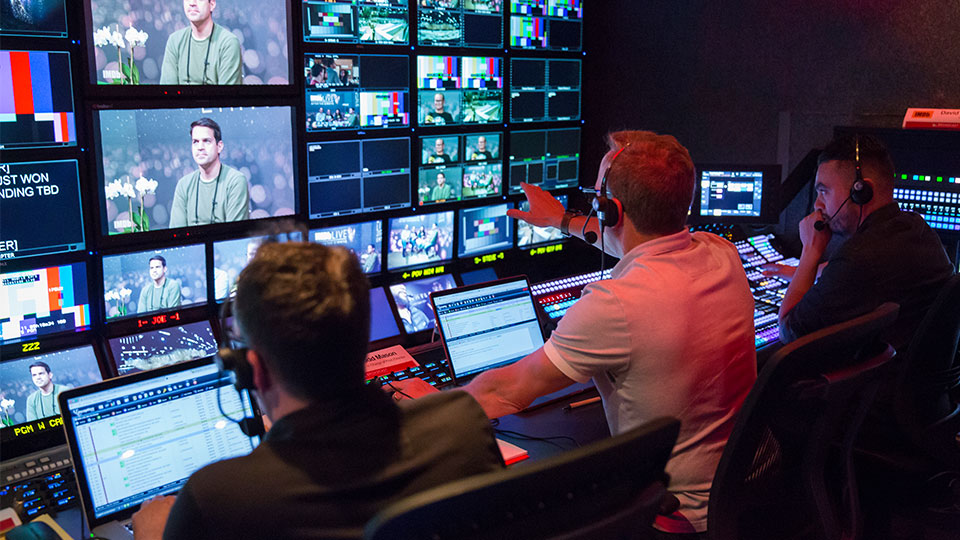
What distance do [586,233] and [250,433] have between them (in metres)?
1.08

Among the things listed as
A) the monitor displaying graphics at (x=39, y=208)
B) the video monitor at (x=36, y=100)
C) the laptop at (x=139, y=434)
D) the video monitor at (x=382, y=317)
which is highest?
the video monitor at (x=36, y=100)

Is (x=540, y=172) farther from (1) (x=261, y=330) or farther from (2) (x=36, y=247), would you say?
(1) (x=261, y=330)

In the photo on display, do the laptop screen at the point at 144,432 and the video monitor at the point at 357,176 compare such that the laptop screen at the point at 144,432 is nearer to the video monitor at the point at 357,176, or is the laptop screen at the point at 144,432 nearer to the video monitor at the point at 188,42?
the video monitor at the point at 188,42

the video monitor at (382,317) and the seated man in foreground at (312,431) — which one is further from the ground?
the seated man in foreground at (312,431)

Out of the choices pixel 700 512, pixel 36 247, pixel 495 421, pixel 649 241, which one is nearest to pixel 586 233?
pixel 649 241

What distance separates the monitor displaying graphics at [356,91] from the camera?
3.12 meters

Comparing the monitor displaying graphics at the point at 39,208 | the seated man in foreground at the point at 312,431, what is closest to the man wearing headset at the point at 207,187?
the monitor displaying graphics at the point at 39,208

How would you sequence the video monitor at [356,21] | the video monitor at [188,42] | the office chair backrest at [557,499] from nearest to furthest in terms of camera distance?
1. the office chair backrest at [557,499]
2. the video monitor at [188,42]
3. the video monitor at [356,21]

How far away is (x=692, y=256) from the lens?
1717 millimetres

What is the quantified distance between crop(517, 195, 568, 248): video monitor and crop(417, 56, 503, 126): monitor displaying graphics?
519mm

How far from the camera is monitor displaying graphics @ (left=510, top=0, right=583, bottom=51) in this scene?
3775 mm


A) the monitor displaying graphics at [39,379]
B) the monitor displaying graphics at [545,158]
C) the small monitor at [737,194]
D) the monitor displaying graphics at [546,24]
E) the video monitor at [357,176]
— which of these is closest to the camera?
the monitor displaying graphics at [39,379]

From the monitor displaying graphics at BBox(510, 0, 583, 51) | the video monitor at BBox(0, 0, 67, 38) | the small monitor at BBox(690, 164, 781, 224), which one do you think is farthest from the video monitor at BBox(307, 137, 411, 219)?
the small monitor at BBox(690, 164, 781, 224)

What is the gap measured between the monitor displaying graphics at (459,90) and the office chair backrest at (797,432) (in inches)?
88.2
